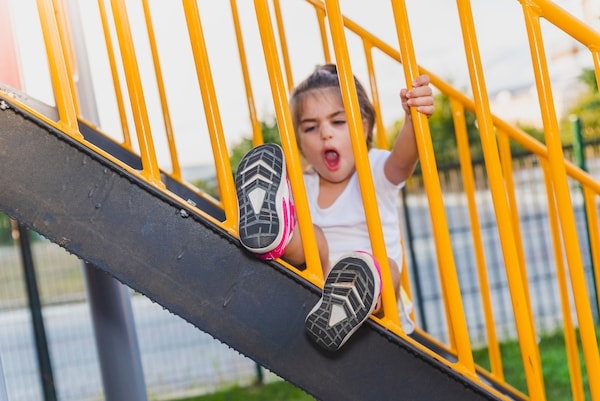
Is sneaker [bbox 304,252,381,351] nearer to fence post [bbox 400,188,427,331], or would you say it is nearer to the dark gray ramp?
the dark gray ramp

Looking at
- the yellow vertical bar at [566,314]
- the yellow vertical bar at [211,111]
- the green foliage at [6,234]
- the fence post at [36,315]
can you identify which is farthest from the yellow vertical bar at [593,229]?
the green foliage at [6,234]

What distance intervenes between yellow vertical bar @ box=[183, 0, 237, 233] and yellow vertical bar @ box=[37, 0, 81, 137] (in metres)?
0.29

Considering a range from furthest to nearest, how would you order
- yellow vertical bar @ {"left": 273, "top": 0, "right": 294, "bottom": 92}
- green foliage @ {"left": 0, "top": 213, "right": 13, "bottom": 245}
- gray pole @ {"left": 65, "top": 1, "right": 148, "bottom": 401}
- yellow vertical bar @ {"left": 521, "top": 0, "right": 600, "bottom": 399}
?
1. green foliage @ {"left": 0, "top": 213, "right": 13, "bottom": 245}
2. gray pole @ {"left": 65, "top": 1, "right": 148, "bottom": 401}
3. yellow vertical bar @ {"left": 273, "top": 0, "right": 294, "bottom": 92}
4. yellow vertical bar @ {"left": 521, "top": 0, "right": 600, "bottom": 399}

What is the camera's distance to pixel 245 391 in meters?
4.82

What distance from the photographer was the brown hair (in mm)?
2369

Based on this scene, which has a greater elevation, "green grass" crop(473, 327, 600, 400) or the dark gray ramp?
the dark gray ramp

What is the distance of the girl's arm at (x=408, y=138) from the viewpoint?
1.66 meters

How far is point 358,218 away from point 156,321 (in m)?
3.80

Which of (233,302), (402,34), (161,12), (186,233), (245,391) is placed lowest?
(245,391)

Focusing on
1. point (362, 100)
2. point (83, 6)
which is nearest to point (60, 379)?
point (83, 6)

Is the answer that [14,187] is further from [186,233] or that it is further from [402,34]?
[402,34]

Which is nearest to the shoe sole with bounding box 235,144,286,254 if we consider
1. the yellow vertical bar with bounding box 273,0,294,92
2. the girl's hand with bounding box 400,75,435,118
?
the girl's hand with bounding box 400,75,435,118

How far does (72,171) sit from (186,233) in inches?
11.0

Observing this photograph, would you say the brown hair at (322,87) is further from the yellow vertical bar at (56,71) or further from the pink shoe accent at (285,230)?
the yellow vertical bar at (56,71)
